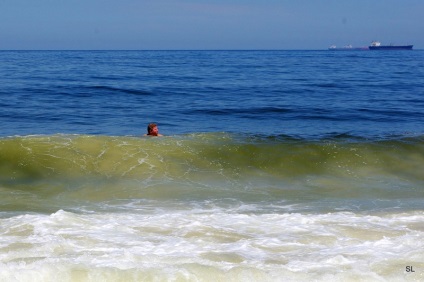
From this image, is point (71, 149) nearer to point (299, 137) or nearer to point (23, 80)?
point (299, 137)

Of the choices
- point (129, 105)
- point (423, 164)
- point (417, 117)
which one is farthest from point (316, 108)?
point (423, 164)

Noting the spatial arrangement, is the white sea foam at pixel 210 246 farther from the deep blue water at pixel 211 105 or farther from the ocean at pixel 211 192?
the deep blue water at pixel 211 105

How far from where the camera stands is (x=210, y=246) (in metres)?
7.56

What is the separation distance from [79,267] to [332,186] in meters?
7.24

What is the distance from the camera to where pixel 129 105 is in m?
28.0

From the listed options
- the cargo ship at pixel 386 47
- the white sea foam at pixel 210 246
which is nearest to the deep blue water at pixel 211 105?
the white sea foam at pixel 210 246

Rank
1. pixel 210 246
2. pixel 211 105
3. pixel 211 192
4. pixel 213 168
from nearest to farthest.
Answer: pixel 210 246, pixel 211 192, pixel 213 168, pixel 211 105

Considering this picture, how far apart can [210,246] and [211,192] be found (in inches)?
168

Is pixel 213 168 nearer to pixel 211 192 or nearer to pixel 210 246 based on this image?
pixel 211 192

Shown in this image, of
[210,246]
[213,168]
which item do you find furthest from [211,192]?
[210,246]

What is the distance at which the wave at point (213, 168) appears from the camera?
1183 cm

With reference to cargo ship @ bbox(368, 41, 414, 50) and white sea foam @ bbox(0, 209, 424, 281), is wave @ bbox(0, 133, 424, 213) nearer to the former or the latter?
white sea foam @ bbox(0, 209, 424, 281)

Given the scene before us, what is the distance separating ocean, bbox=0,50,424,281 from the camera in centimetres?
686

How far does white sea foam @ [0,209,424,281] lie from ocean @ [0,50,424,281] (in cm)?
2
